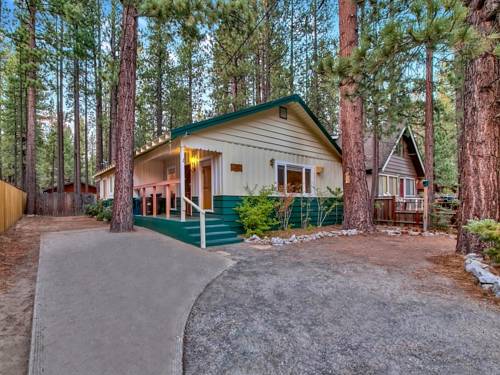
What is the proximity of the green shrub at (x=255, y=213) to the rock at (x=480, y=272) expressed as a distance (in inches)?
166

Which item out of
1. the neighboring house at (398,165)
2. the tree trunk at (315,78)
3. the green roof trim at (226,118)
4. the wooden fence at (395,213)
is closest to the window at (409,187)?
the neighboring house at (398,165)

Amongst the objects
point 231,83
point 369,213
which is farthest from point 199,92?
point 369,213

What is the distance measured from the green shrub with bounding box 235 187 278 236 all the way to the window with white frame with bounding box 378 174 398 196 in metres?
9.00

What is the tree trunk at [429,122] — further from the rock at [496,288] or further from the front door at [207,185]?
the front door at [207,185]

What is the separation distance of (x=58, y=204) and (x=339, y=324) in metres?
18.8

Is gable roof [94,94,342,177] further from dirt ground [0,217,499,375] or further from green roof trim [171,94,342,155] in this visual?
dirt ground [0,217,499,375]

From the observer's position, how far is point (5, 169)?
29828 millimetres

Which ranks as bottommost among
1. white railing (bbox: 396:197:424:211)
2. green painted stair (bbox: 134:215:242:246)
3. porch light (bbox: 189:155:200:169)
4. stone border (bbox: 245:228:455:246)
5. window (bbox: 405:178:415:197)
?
stone border (bbox: 245:228:455:246)

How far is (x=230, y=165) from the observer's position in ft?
24.5

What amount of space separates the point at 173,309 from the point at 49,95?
23.6m

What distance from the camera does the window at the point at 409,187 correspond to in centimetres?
1608

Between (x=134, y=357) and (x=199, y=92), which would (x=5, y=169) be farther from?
(x=134, y=357)

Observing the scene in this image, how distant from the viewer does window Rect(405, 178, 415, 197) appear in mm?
16078

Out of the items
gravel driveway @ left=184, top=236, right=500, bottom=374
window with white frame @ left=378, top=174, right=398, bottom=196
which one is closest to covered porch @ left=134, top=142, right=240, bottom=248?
gravel driveway @ left=184, top=236, right=500, bottom=374
